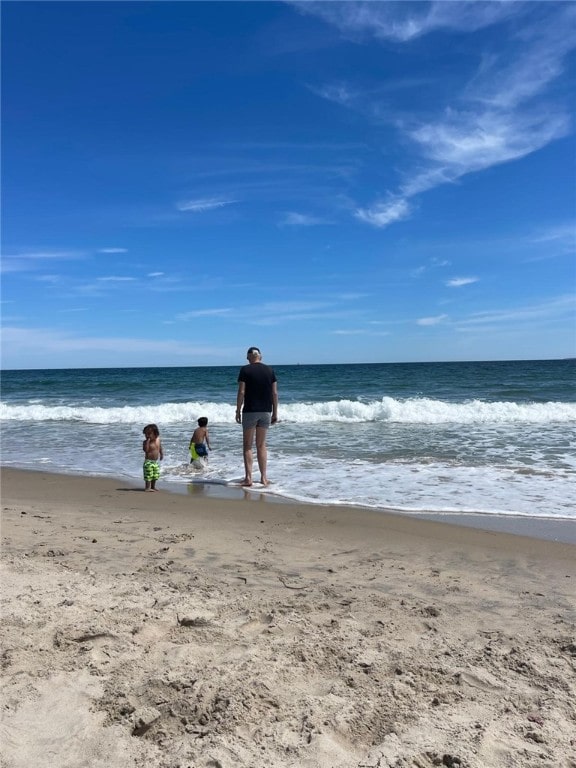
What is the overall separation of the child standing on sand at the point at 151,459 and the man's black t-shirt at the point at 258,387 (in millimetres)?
1376

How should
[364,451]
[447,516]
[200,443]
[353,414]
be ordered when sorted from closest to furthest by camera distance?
[447,516] < [200,443] < [364,451] < [353,414]

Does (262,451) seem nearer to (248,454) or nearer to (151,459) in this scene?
(248,454)

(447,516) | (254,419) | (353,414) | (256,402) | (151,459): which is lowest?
(447,516)

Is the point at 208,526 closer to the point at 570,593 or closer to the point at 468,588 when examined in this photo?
the point at 468,588

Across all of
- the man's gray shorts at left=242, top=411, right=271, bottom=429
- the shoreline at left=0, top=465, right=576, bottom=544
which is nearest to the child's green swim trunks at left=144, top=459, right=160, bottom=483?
the shoreline at left=0, top=465, right=576, bottom=544

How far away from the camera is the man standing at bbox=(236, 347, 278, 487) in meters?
7.70

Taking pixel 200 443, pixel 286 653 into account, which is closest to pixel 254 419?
pixel 200 443

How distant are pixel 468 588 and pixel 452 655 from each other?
1.11 metres

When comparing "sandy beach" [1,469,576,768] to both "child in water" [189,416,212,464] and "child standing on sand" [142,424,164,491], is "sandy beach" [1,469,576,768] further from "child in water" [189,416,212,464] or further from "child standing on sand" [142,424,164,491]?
"child in water" [189,416,212,464]

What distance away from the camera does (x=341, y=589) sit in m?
3.67

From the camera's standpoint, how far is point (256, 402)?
7.75 metres

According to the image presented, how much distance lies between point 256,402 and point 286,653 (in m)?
5.17

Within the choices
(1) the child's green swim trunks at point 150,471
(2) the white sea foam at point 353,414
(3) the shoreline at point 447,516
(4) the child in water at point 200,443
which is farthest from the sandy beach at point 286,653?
(2) the white sea foam at point 353,414

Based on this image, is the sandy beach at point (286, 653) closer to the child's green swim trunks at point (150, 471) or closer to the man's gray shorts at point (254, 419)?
the child's green swim trunks at point (150, 471)
